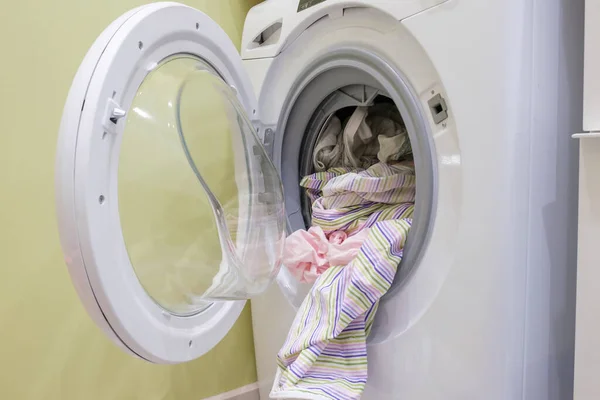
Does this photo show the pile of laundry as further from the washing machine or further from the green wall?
the green wall

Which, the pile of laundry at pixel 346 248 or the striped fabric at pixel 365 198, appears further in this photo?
the striped fabric at pixel 365 198

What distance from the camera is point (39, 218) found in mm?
921

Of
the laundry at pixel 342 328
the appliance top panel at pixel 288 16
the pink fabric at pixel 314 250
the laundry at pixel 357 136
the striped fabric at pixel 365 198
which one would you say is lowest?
the laundry at pixel 342 328

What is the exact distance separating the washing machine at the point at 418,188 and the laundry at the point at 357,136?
5.2 inches

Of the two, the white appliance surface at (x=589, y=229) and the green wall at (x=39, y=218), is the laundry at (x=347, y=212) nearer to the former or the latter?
the white appliance surface at (x=589, y=229)

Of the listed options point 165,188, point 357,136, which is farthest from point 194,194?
point 357,136

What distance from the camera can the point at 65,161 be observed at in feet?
1.82

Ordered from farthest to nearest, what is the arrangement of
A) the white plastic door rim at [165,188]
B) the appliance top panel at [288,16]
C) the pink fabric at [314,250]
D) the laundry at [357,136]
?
1. the laundry at [357,136]
2. the pink fabric at [314,250]
3. the appliance top panel at [288,16]
4. the white plastic door rim at [165,188]

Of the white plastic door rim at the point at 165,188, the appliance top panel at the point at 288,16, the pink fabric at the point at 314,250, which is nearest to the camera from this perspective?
the white plastic door rim at the point at 165,188

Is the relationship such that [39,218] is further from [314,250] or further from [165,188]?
[314,250]

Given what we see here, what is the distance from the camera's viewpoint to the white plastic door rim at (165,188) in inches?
22.2

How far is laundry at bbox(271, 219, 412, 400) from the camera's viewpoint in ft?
2.36

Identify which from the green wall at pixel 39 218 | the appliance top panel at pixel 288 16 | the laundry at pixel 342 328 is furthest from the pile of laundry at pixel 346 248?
the green wall at pixel 39 218

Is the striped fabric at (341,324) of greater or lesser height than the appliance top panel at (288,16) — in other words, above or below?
below
